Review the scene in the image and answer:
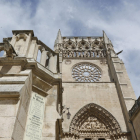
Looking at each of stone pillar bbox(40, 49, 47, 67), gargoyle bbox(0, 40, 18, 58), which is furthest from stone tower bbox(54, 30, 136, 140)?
gargoyle bbox(0, 40, 18, 58)

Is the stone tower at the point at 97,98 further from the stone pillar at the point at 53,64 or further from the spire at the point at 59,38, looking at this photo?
the stone pillar at the point at 53,64

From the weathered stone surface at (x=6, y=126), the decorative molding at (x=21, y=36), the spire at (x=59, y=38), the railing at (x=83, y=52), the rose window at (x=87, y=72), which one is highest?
the spire at (x=59, y=38)

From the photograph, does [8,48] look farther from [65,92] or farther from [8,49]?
[65,92]

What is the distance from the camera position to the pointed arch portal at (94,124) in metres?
11.1

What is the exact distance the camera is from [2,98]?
2.60 metres

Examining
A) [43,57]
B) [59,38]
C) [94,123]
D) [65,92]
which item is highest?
[59,38]

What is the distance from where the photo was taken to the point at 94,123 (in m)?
12.1

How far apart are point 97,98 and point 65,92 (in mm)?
2858

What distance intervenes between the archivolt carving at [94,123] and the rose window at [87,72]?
3.91 m

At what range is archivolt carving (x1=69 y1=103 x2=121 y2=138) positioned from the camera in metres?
11.2

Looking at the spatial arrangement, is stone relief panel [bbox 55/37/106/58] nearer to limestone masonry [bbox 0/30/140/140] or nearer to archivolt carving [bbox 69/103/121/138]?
limestone masonry [bbox 0/30/140/140]

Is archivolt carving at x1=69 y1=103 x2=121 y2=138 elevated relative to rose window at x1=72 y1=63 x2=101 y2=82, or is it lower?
lower

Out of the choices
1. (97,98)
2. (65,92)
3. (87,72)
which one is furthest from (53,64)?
(87,72)

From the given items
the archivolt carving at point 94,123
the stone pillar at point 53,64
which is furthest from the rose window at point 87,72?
the stone pillar at point 53,64
